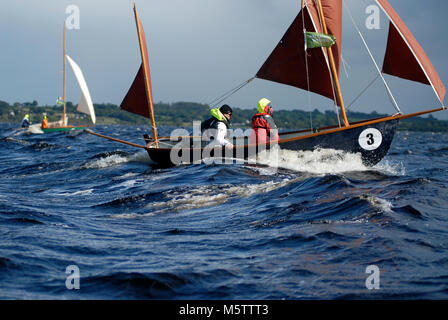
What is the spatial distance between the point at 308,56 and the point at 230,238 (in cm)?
1123

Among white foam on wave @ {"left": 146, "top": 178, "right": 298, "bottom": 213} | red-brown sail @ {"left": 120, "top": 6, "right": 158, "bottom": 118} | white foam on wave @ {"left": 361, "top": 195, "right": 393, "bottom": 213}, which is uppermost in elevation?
red-brown sail @ {"left": 120, "top": 6, "right": 158, "bottom": 118}

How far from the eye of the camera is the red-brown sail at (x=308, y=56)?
57.8 feet

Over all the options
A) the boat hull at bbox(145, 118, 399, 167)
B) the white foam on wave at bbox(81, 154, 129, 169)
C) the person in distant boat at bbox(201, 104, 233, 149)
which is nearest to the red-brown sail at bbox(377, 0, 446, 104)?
the boat hull at bbox(145, 118, 399, 167)

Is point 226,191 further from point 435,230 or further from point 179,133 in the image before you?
point 179,133

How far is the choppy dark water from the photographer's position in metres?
5.78

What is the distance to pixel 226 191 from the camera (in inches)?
500

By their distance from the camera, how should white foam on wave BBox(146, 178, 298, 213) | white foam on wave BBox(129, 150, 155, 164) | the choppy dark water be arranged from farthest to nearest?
white foam on wave BBox(129, 150, 155, 164), white foam on wave BBox(146, 178, 298, 213), the choppy dark water

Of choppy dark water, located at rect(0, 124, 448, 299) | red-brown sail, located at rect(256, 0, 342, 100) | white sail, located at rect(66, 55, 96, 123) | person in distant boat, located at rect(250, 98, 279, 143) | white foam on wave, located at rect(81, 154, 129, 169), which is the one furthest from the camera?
white sail, located at rect(66, 55, 96, 123)

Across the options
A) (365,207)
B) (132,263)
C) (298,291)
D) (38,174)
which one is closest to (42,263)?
(132,263)

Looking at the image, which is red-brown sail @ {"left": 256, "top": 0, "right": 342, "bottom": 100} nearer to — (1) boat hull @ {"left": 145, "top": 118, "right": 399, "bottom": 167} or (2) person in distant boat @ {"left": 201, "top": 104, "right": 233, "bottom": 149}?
(1) boat hull @ {"left": 145, "top": 118, "right": 399, "bottom": 167}

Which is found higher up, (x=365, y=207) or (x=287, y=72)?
(x=287, y=72)

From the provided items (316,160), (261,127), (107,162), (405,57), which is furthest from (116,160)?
(405,57)

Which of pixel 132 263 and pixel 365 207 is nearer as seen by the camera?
pixel 132 263

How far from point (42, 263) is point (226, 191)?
654 centimetres
